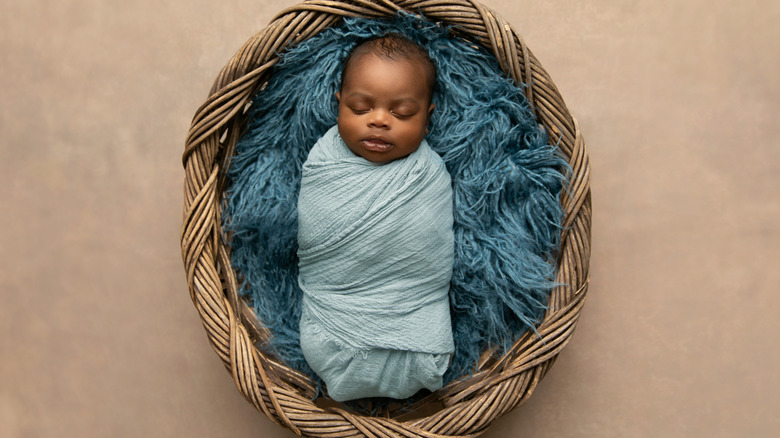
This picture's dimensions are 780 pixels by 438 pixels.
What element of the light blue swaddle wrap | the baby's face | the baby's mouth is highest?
the baby's face

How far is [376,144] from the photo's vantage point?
38.1 inches

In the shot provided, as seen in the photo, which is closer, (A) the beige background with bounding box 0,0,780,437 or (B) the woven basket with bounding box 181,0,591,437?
(B) the woven basket with bounding box 181,0,591,437

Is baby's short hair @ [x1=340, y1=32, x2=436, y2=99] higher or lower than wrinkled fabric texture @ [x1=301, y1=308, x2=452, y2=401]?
higher

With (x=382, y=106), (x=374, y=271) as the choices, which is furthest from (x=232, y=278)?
(x=382, y=106)

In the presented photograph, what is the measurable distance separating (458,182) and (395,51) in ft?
0.78

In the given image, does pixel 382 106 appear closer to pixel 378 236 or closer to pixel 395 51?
pixel 395 51

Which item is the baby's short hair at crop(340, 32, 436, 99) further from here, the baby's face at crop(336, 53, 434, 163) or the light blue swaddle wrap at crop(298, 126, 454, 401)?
the light blue swaddle wrap at crop(298, 126, 454, 401)

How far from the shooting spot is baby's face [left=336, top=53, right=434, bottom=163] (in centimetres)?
95

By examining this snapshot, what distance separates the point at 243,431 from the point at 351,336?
0.37m

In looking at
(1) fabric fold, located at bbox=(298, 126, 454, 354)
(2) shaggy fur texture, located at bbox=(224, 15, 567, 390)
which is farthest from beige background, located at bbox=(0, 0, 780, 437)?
(1) fabric fold, located at bbox=(298, 126, 454, 354)
